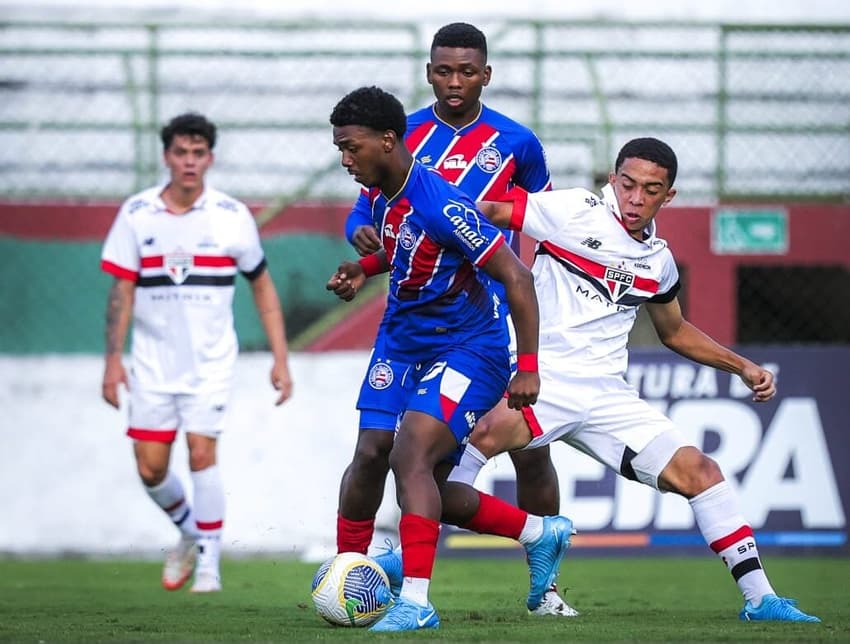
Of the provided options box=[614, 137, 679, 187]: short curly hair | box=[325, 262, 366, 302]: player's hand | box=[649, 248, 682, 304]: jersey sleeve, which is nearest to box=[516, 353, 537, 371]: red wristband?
box=[325, 262, 366, 302]: player's hand

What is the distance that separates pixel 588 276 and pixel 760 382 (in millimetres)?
865

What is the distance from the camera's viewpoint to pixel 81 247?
1245 centimetres

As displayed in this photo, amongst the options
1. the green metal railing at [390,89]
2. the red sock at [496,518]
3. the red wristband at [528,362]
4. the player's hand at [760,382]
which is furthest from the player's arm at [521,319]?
the green metal railing at [390,89]

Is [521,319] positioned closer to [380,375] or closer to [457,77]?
[380,375]


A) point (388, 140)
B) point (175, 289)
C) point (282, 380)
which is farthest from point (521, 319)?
point (175, 289)

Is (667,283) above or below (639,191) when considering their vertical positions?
below

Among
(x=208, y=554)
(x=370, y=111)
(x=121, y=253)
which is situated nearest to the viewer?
(x=370, y=111)

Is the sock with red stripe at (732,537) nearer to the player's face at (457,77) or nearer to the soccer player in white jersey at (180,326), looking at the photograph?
the player's face at (457,77)

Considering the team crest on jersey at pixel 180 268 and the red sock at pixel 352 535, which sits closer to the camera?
the red sock at pixel 352 535

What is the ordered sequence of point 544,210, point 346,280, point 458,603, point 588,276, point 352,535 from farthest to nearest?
point 458,603, point 588,276, point 544,210, point 352,535, point 346,280

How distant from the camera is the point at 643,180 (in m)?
6.70

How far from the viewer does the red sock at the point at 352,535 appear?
6578 mm

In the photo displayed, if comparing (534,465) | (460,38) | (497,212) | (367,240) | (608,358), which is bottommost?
(534,465)

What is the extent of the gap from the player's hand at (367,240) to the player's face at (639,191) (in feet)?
3.53
